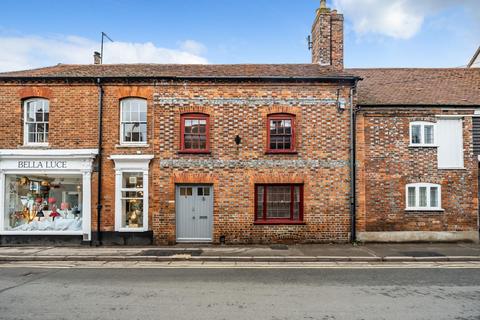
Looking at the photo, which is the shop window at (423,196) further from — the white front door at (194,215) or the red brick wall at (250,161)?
the white front door at (194,215)

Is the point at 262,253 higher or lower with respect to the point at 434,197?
lower

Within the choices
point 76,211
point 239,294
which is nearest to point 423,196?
point 239,294

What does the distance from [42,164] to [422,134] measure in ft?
48.5

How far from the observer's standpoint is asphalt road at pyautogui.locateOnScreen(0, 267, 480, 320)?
6676 mm

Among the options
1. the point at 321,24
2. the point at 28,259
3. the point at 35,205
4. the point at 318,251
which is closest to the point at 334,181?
the point at 318,251

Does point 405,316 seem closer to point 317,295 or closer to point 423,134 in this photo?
point 317,295

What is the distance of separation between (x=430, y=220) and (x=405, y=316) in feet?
31.8

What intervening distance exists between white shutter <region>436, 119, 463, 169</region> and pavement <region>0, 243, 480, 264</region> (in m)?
3.15

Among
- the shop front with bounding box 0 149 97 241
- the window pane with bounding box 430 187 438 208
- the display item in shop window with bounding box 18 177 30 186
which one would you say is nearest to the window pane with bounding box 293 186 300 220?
the window pane with bounding box 430 187 438 208

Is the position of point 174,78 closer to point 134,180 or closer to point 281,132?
point 134,180

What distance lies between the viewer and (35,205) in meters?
15.5

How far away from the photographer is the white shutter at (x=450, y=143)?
601 inches

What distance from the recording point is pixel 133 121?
15156 mm

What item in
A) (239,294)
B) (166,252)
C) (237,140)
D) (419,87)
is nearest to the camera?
(239,294)
